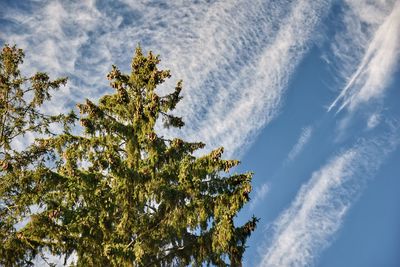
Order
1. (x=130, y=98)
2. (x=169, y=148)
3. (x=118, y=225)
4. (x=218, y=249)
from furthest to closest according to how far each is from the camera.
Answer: (x=130, y=98)
(x=169, y=148)
(x=118, y=225)
(x=218, y=249)

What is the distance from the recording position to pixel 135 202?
1366cm

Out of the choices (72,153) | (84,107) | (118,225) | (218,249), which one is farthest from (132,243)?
(84,107)

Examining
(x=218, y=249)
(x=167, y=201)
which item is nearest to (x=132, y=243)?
(x=167, y=201)

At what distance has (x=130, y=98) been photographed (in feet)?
52.9

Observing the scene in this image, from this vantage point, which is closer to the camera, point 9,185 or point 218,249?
point 218,249

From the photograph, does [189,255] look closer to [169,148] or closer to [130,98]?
[169,148]

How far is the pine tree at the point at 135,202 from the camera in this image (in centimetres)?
1234

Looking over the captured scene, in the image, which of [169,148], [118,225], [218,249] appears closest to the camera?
[218,249]

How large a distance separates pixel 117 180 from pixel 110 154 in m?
0.97

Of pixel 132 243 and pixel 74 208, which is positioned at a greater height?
pixel 74 208

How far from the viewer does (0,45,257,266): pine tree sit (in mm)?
12336

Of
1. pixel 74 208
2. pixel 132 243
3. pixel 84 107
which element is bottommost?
pixel 132 243

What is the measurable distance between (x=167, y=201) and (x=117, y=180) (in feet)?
5.72

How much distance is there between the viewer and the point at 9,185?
13430 millimetres
